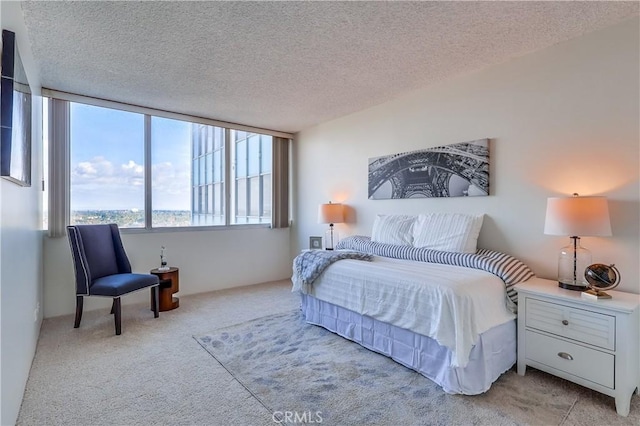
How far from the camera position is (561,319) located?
2033 mm

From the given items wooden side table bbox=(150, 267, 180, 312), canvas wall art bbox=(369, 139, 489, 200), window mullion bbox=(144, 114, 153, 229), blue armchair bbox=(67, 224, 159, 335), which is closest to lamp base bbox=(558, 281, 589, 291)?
canvas wall art bbox=(369, 139, 489, 200)

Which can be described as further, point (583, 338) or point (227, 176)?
point (227, 176)

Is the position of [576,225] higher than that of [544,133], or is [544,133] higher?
[544,133]

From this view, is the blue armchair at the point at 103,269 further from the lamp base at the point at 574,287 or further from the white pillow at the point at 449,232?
the lamp base at the point at 574,287

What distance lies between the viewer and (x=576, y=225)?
81.9 inches

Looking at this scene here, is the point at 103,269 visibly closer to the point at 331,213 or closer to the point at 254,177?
the point at 254,177

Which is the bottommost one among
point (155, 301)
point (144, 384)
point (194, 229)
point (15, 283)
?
point (144, 384)

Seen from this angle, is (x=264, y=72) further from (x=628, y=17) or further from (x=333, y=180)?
(x=628, y=17)

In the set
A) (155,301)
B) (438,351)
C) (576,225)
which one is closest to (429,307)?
(438,351)

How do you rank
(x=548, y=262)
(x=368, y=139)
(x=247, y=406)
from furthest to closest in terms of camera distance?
1. (x=368, y=139)
2. (x=548, y=262)
3. (x=247, y=406)

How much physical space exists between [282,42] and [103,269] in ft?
9.39

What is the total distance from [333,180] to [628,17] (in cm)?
321

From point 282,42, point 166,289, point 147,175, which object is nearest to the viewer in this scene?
point 282,42

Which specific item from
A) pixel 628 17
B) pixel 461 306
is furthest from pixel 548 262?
pixel 628 17
